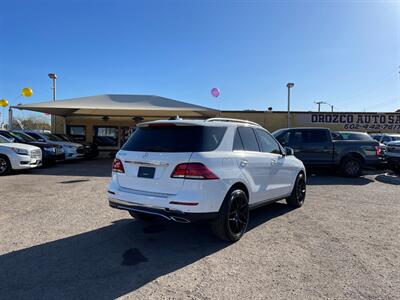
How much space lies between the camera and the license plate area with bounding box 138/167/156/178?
14.0 feet

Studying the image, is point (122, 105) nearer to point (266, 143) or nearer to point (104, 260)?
point (266, 143)

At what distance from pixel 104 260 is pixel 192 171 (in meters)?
1.58

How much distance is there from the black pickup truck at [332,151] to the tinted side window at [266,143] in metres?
6.46

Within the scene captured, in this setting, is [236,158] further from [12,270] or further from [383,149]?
[383,149]

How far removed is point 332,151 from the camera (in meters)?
12.1

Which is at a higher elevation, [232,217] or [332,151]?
[332,151]

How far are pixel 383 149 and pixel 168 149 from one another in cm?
1138

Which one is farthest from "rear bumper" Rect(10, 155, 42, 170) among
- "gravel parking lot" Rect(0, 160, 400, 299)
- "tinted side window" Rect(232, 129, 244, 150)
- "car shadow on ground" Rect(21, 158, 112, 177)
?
"tinted side window" Rect(232, 129, 244, 150)

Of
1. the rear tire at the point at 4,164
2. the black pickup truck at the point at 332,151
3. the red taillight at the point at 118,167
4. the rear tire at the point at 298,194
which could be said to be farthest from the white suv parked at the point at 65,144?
the rear tire at the point at 298,194

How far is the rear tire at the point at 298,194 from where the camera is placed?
675cm

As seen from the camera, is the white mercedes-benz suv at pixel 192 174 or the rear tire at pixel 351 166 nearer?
the white mercedes-benz suv at pixel 192 174

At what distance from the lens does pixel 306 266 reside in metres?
3.87

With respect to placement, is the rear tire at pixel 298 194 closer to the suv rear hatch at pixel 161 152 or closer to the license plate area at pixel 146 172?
the suv rear hatch at pixel 161 152

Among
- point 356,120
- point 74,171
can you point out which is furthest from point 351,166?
point 356,120
